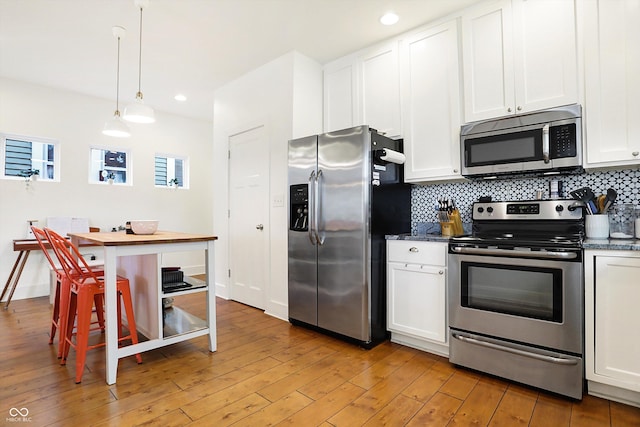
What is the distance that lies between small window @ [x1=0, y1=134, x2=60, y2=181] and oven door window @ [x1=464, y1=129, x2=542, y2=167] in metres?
5.14

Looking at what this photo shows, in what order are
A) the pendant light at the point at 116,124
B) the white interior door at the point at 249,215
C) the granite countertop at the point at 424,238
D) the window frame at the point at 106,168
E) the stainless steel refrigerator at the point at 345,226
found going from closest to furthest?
the granite countertop at the point at 424,238 → the stainless steel refrigerator at the point at 345,226 → the pendant light at the point at 116,124 → the white interior door at the point at 249,215 → the window frame at the point at 106,168

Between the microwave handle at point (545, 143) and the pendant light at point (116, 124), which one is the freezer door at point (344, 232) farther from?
the pendant light at point (116, 124)

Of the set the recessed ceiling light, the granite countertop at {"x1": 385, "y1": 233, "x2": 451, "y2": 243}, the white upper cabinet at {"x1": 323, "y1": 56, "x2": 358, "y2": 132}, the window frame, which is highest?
the recessed ceiling light

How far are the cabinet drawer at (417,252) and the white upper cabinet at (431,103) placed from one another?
2.01ft

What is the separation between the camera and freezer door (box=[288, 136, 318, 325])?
9.91 ft

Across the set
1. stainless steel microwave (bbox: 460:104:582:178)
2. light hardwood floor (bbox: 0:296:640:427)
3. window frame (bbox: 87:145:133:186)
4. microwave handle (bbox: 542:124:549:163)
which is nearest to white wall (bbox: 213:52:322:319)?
light hardwood floor (bbox: 0:296:640:427)

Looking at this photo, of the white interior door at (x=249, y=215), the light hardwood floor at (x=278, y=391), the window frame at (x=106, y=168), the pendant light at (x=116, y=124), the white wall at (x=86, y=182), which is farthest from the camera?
the window frame at (x=106, y=168)

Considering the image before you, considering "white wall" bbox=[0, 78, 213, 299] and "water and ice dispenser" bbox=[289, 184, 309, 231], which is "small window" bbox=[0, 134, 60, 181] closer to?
"white wall" bbox=[0, 78, 213, 299]

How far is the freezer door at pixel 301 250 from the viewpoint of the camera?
3.02 meters

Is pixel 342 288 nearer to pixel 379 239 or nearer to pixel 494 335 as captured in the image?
pixel 379 239

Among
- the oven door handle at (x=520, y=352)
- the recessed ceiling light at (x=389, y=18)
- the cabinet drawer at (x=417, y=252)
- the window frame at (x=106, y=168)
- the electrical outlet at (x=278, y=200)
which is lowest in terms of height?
the oven door handle at (x=520, y=352)

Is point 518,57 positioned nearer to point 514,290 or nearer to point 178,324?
point 514,290

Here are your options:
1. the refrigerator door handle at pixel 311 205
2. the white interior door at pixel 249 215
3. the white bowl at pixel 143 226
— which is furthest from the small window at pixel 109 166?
the refrigerator door handle at pixel 311 205

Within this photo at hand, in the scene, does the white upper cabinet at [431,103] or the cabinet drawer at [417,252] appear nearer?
the cabinet drawer at [417,252]
